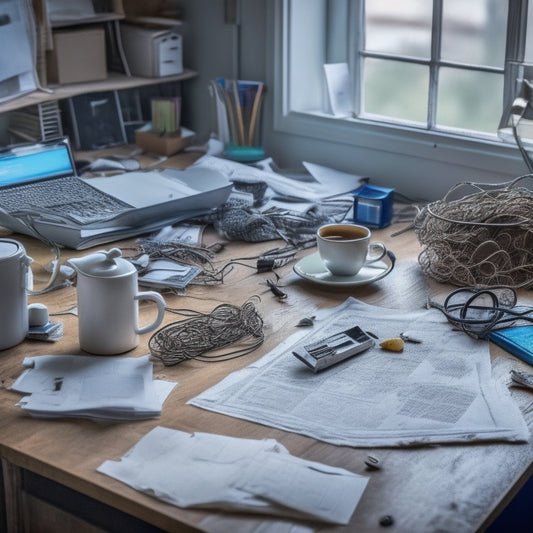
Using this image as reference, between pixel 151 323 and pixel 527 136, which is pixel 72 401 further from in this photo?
pixel 527 136

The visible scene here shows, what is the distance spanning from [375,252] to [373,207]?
268 millimetres

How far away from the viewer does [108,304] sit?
1.50 metres

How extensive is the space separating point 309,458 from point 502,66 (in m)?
1.41

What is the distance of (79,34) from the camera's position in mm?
2604

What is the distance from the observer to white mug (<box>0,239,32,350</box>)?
1511mm

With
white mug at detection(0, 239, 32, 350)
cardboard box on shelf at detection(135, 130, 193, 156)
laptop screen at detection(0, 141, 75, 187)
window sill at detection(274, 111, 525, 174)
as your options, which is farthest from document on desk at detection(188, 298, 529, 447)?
cardboard box on shelf at detection(135, 130, 193, 156)

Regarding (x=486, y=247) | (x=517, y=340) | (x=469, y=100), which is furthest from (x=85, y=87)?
(x=517, y=340)

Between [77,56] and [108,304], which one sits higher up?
[77,56]

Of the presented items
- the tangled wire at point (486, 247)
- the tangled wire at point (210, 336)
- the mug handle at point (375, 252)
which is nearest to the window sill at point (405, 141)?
the tangled wire at point (486, 247)

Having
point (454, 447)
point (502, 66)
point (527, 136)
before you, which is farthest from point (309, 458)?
point (502, 66)

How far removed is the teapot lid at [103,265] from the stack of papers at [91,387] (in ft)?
0.46

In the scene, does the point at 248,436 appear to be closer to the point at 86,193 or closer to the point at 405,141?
the point at 86,193

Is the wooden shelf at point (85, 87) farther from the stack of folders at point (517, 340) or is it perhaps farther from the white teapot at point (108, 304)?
the stack of folders at point (517, 340)

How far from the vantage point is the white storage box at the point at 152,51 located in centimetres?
271
